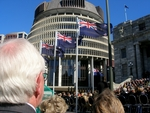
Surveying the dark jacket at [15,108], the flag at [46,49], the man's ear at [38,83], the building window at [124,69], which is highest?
the flag at [46,49]

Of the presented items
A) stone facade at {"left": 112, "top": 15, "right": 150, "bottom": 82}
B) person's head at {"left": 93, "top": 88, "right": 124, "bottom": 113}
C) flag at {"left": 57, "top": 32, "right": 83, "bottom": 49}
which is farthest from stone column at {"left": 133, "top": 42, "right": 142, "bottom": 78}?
person's head at {"left": 93, "top": 88, "right": 124, "bottom": 113}

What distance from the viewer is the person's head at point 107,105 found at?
8.71 ft

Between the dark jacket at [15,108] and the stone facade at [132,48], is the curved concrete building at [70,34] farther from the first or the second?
the dark jacket at [15,108]

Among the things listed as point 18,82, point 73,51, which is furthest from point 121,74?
point 18,82

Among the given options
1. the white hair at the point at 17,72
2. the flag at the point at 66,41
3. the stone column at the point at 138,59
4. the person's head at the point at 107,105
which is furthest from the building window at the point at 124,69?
the white hair at the point at 17,72

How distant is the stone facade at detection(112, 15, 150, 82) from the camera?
36.9 m

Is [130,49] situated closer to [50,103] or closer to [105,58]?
[105,58]

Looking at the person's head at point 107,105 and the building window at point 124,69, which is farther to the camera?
the building window at point 124,69

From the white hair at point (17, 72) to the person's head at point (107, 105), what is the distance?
4.63 feet

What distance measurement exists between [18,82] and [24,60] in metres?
0.20

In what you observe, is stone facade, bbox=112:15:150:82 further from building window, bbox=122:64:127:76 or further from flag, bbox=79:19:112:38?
flag, bbox=79:19:112:38

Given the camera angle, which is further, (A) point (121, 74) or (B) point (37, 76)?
(A) point (121, 74)

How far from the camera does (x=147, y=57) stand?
38562 mm

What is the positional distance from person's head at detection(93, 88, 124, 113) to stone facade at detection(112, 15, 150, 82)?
34534mm
